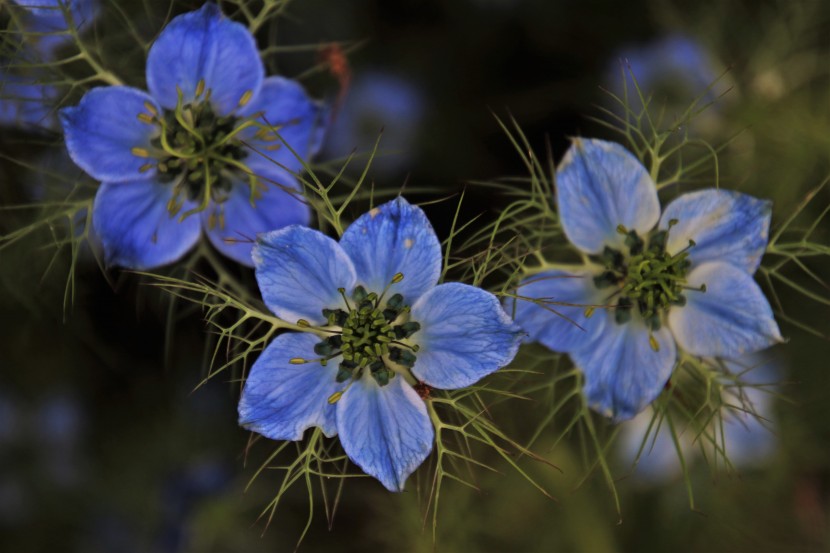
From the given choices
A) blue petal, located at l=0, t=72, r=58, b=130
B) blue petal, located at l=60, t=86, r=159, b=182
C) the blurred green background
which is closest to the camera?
blue petal, located at l=60, t=86, r=159, b=182

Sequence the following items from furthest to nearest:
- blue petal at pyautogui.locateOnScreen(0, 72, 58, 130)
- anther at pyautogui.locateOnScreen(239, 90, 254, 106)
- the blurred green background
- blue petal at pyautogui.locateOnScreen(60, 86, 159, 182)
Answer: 1. the blurred green background
2. blue petal at pyautogui.locateOnScreen(0, 72, 58, 130)
3. anther at pyautogui.locateOnScreen(239, 90, 254, 106)
4. blue petal at pyautogui.locateOnScreen(60, 86, 159, 182)

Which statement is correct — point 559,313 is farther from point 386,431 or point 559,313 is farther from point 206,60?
point 206,60

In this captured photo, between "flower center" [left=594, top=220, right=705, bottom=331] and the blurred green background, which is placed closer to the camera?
"flower center" [left=594, top=220, right=705, bottom=331]

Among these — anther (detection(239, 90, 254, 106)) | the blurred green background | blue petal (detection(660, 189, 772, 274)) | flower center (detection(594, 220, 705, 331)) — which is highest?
blue petal (detection(660, 189, 772, 274))

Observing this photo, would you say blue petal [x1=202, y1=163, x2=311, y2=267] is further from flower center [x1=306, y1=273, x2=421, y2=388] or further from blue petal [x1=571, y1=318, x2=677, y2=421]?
blue petal [x1=571, y1=318, x2=677, y2=421]

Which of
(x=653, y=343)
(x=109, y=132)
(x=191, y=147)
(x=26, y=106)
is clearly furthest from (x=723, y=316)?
(x=26, y=106)

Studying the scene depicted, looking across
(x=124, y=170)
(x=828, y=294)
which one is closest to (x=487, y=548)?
A: (x=828, y=294)

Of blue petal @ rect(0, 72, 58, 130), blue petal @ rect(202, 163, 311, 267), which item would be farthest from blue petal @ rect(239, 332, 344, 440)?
blue petal @ rect(0, 72, 58, 130)
